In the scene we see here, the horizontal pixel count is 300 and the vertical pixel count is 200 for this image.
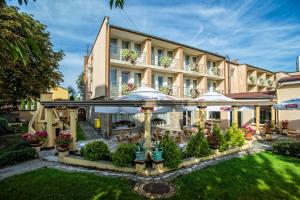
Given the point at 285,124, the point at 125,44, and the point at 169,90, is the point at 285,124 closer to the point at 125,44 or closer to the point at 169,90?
the point at 169,90

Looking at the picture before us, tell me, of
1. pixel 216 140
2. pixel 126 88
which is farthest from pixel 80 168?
pixel 126 88

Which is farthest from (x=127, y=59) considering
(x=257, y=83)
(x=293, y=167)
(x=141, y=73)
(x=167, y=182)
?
(x=257, y=83)

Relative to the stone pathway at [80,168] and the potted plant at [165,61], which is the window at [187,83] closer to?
the potted plant at [165,61]

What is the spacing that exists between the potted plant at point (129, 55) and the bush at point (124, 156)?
11.8 m

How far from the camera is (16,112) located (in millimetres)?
25625

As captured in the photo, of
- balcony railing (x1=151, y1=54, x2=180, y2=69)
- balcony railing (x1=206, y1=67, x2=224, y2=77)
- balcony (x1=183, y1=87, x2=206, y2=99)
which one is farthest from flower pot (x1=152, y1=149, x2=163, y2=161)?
balcony railing (x1=206, y1=67, x2=224, y2=77)

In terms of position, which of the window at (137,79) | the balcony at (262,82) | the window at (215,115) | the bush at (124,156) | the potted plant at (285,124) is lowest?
the bush at (124,156)

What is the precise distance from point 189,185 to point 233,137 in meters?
6.39

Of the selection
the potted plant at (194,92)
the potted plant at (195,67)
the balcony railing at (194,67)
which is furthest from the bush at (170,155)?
the potted plant at (195,67)

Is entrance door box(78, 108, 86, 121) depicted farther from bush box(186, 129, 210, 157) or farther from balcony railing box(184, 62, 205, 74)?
bush box(186, 129, 210, 157)

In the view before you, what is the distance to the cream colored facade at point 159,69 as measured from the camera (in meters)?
17.8

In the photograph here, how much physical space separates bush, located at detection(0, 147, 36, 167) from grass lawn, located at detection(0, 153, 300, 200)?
7.96 feet

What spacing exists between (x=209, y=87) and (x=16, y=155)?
80.3ft

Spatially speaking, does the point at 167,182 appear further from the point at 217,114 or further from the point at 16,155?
the point at 217,114
